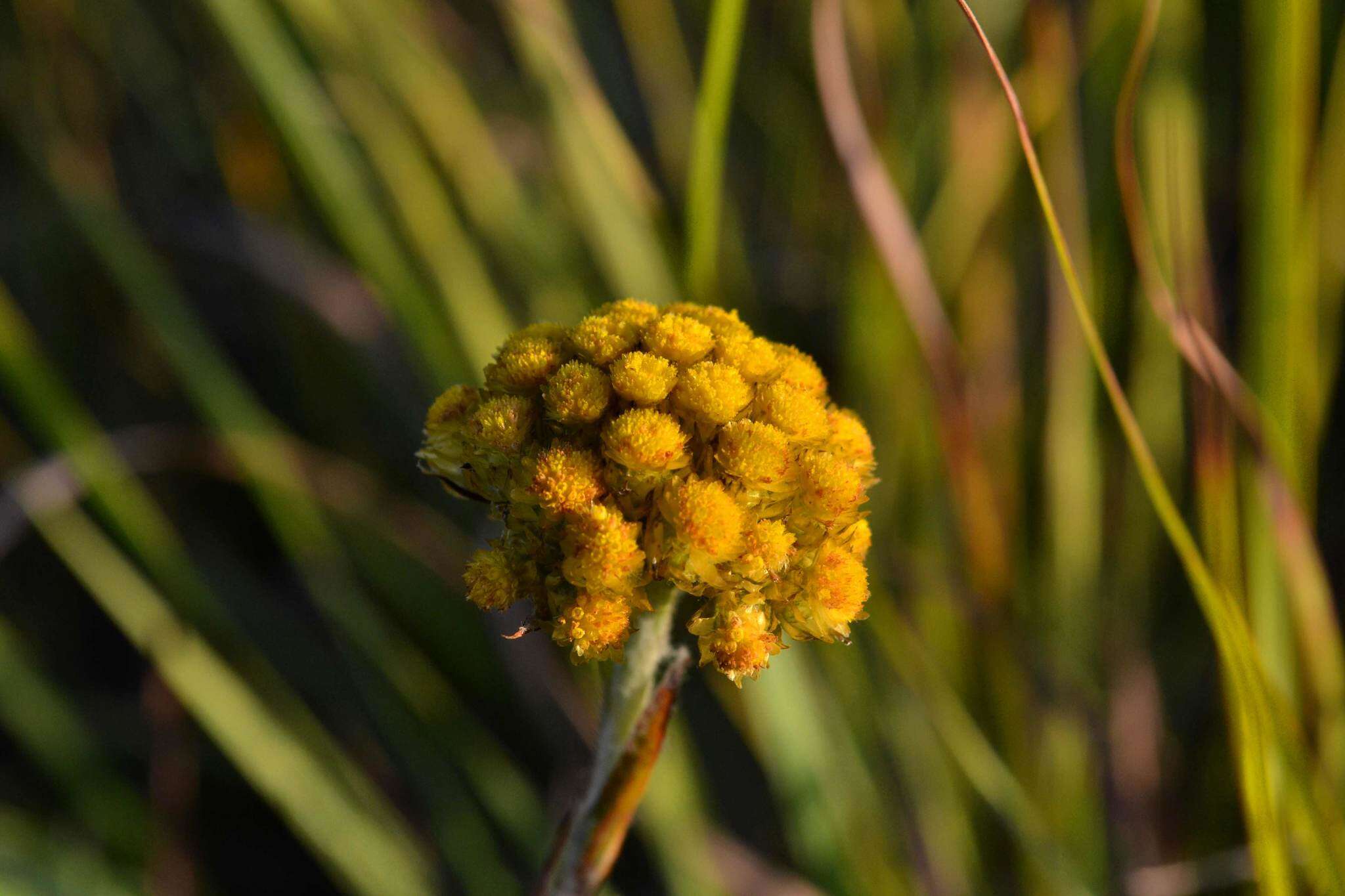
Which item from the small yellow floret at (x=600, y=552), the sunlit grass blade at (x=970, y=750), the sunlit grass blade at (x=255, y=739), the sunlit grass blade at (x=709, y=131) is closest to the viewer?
the small yellow floret at (x=600, y=552)

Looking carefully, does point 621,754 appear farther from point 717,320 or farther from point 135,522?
point 135,522

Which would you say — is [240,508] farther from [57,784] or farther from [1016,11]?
[1016,11]

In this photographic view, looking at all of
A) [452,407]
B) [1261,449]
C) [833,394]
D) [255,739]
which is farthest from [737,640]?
[833,394]

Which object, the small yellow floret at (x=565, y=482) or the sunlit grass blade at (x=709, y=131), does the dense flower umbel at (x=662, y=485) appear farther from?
the sunlit grass blade at (x=709, y=131)

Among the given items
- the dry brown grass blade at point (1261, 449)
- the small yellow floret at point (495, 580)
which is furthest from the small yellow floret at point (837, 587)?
the dry brown grass blade at point (1261, 449)

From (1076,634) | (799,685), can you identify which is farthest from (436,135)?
(1076,634)

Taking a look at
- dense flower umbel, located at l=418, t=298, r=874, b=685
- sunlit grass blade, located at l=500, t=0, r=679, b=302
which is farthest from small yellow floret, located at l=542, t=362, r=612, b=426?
sunlit grass blade, located at l=500, t=0, r=679, b=302
